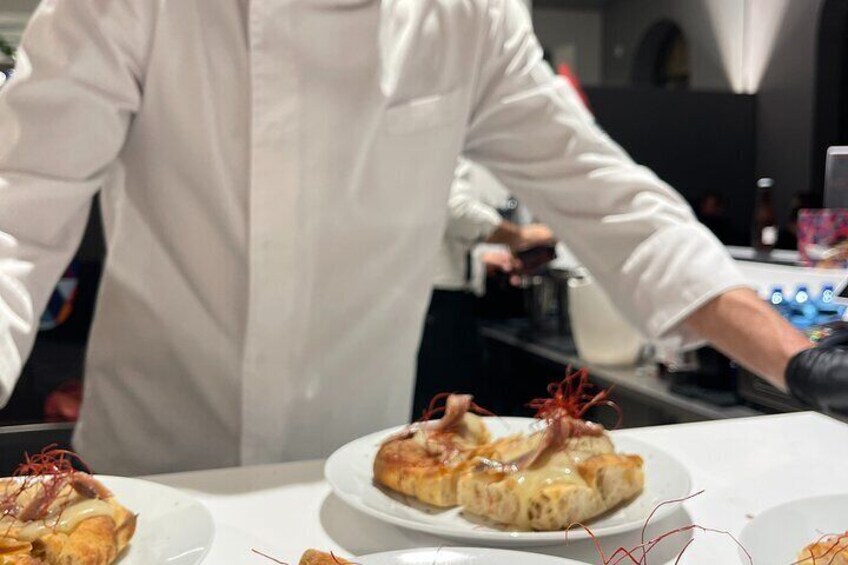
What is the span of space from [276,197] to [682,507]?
61 cm

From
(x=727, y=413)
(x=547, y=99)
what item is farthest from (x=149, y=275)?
(x=727, y=413)

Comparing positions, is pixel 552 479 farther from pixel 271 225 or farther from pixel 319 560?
pixel 271 225

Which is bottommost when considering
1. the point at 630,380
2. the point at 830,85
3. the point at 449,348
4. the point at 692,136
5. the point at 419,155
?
the point at 449,348

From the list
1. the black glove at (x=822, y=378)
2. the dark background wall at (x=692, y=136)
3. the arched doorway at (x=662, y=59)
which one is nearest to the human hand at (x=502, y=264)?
the dark background wall at (x=692, y=136)

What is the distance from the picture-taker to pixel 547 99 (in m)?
1.27

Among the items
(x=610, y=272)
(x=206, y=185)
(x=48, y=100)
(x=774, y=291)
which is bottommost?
(x=774, y=291)

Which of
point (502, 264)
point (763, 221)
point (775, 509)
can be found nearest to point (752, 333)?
point (775, 509)

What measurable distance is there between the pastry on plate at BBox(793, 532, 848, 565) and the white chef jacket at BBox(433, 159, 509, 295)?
2583mm

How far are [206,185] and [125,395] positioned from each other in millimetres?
332

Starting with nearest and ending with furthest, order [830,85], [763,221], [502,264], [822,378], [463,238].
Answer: [822,378]
[763,221]
[502,264]
[463,238]
[830,85]

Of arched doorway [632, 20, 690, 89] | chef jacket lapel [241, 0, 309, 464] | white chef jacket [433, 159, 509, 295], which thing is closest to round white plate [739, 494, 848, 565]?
chef jacket lapel [241, 0, 309, 464]

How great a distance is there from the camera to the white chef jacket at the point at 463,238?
3.24m

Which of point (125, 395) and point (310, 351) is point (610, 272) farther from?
point (125, 395)

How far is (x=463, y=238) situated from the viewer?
332 centimetres
